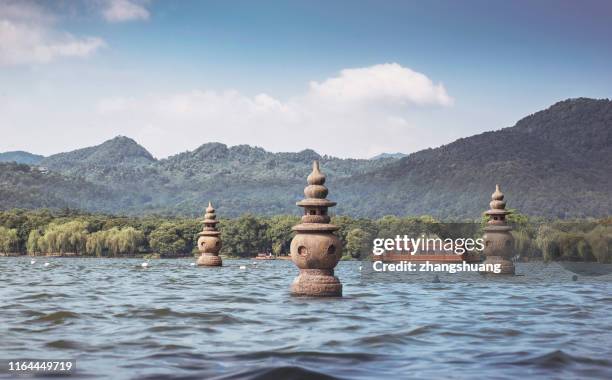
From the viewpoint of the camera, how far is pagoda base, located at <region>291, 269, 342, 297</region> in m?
26.7

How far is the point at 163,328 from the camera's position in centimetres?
1920

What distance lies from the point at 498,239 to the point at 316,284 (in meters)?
15.6

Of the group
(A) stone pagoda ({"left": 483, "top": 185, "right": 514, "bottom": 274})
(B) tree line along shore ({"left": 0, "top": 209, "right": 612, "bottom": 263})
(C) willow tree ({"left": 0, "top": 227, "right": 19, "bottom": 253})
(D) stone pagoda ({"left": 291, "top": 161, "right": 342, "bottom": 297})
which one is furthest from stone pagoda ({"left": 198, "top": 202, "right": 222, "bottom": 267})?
(C) willow tree ({"left": 0, "top": 227, "right": 19, "bottom": 253})

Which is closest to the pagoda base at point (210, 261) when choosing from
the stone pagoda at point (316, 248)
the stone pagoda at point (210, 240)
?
the stone pagoda at point (210, 240)

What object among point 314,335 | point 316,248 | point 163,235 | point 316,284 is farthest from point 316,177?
point 163,235

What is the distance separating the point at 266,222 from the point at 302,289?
14180 cm

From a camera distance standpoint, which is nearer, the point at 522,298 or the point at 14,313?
the point at 14,313

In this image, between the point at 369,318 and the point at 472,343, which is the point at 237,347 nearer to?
the point at 472,343

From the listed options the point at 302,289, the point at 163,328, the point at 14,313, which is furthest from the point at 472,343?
the point at 14,313

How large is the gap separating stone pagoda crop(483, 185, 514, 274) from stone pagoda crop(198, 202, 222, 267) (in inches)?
827

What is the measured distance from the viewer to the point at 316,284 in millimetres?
26703

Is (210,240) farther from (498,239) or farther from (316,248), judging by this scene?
(316,248)

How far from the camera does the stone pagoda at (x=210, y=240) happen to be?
186 feet

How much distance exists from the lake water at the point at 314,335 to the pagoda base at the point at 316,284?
0.61 meters
